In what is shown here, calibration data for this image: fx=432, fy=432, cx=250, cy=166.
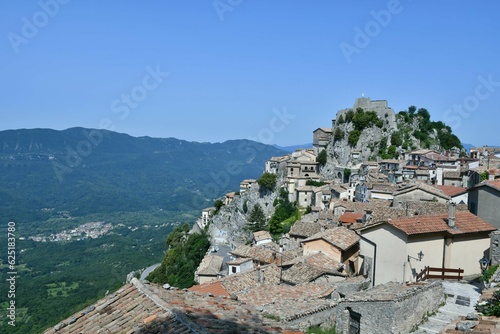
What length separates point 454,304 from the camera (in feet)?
40.4

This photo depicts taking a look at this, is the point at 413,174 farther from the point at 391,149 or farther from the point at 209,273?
the point at 209,273

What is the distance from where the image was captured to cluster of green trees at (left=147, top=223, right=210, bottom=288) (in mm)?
53875

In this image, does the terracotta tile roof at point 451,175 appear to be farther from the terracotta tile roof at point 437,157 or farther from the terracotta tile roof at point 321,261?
the terracotta tile roof at point 321,261

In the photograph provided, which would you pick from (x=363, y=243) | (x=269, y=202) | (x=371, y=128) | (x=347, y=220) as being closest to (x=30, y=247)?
(x=269, y=202)

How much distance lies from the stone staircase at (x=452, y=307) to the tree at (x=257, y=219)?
46509mm

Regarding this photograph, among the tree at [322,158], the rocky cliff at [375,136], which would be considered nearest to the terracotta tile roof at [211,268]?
the rocky cliff at [375,136]

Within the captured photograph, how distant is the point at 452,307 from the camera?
12.1 m

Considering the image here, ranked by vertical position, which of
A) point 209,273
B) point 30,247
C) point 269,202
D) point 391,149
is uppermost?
point 391,149

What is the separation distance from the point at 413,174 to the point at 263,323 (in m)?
48.3

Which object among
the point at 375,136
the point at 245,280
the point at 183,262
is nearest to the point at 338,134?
the point at 375,136

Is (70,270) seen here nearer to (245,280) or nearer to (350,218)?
(350,218)

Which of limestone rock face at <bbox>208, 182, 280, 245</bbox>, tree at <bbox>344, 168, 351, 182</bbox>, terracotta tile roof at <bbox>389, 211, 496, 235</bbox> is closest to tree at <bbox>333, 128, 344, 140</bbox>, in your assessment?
tree at <bbox>344, 168, 351, 182</bbox>

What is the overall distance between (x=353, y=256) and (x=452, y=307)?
12.6 m

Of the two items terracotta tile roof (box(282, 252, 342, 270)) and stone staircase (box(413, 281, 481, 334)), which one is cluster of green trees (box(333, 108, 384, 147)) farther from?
stone staircase (box(413, 281, 481, 334))
